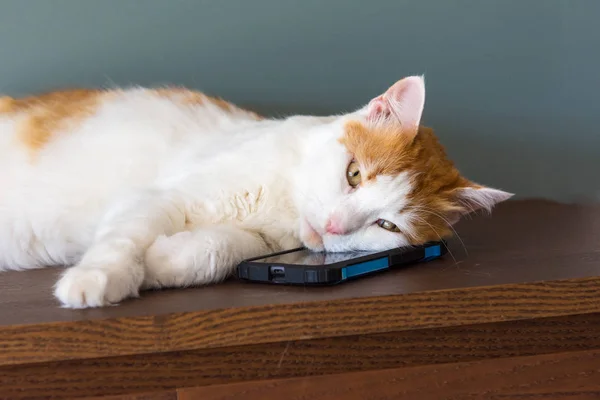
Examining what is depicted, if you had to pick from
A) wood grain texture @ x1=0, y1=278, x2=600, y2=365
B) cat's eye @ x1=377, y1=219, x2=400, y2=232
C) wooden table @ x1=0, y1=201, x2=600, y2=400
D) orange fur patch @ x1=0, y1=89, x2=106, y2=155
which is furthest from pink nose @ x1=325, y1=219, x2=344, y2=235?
orange fur patch @ x1=0, y1=89, x2=106, y2=155

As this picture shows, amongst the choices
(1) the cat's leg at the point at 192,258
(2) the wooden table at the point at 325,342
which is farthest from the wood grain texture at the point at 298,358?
(1) the cat's leg at the point at 192,258

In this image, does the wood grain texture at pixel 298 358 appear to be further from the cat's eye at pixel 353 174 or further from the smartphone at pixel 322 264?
the cat's eye at pixel 353 174

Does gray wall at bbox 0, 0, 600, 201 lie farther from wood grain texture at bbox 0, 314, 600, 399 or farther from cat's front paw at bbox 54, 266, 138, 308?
wood grain texture at bbox 0, 314, 600, 399

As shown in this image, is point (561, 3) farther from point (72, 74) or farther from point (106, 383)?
point (106, 383)

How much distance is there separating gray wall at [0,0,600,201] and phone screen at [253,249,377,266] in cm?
73

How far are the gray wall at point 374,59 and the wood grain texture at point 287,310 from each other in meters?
0.84

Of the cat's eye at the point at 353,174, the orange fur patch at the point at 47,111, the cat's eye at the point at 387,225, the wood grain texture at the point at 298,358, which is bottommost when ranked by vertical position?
the wood grain texture at the point at 298,358

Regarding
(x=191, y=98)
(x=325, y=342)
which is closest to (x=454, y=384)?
(x=325, y=342)

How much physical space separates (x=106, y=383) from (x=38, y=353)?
0.09 meters

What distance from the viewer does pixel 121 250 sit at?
1032 mm

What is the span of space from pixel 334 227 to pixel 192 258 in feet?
0.95

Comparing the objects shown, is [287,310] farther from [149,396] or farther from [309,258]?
[309,258]

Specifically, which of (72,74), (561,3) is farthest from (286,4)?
(561,3)

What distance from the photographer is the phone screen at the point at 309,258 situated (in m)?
1.09
